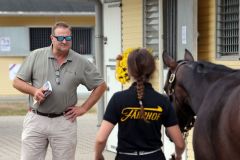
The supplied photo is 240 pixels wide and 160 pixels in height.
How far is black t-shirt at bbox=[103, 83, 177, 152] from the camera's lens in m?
4.37

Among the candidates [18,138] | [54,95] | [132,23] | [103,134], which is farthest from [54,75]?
[18,138]

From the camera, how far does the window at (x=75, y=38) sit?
24422 millimetres

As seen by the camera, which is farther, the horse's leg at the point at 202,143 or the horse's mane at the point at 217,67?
the horse's mane at the point at 217,67

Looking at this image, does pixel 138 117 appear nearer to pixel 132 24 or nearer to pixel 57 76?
pixel 57 76

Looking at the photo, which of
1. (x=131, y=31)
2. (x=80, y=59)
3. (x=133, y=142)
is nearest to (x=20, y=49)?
(x=131, y=31)

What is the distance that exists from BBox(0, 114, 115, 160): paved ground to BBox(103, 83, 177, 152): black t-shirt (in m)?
6.19

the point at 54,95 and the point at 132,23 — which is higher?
the point at 132,23

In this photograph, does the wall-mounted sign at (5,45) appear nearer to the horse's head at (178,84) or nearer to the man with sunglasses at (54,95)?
the man with sunglasses at (54,95)

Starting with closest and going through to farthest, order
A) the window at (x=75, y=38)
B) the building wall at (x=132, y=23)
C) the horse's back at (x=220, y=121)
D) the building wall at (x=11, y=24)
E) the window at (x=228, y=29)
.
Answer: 1. the horse's back at (x=220, y=121)
2. the window at (x=228, y=29)
3. the building wall at (x=132, y=23)
4. the building wall at (x=11, y=24)
5. the window at (x=75, y=38)

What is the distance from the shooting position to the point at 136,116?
4383mm

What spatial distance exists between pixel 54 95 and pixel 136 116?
1676 mm

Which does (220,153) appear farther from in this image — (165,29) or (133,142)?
(165,29)

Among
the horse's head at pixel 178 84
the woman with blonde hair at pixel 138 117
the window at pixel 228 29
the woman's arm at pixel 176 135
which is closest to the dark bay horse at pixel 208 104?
the horse's head at pixel 178 84

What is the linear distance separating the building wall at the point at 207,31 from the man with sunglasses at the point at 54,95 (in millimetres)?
2532
